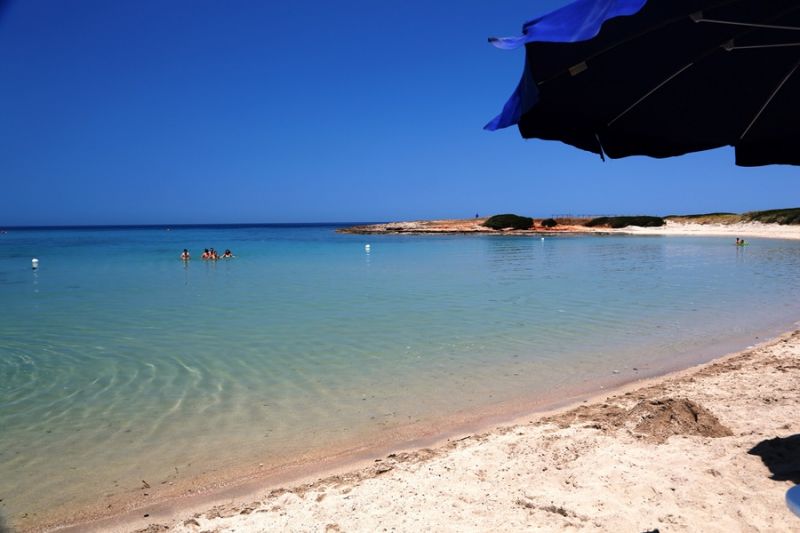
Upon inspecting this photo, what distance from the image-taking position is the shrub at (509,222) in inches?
2606

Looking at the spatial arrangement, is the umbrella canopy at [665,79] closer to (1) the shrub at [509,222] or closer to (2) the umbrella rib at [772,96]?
(2) the umbrella rib at [772,96]

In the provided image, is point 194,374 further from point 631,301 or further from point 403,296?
point 631,301

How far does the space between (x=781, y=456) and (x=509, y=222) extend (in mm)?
64033

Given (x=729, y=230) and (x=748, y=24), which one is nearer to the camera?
(x=748, y=24)

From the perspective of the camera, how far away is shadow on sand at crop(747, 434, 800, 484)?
3.61 metres

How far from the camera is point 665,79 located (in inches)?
131

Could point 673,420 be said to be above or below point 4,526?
above

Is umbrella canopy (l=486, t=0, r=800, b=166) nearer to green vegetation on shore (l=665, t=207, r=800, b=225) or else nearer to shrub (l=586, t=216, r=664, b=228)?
green vegetation on shore (l=665, t=207, r=800, b=225)

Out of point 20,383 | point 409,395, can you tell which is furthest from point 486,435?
point 20,383

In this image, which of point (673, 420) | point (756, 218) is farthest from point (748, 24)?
point (756, 218)

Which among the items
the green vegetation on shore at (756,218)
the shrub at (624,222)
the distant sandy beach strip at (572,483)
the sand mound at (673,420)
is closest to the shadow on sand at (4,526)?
the distant sandy beach strip at (572,483)

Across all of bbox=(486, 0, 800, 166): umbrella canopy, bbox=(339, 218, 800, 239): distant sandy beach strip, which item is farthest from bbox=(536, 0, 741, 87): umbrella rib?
bbox=(339, 218, 800, 239): distant sandy beach strip

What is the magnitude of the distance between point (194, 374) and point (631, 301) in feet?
35.0

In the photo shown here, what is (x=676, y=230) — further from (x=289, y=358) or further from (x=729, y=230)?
(x=289, y=358)
